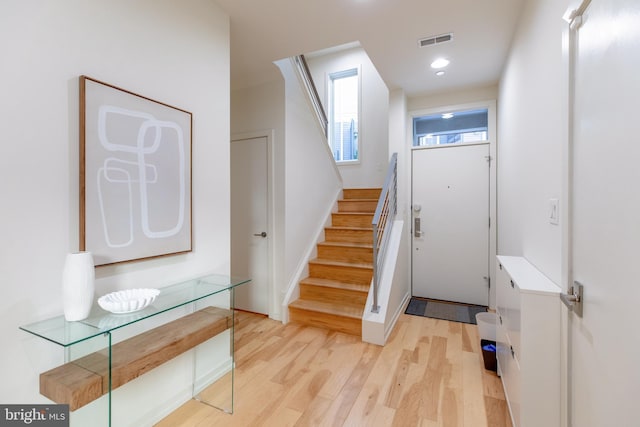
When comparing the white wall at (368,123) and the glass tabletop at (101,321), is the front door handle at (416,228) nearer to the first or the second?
the white wall at (368,123)

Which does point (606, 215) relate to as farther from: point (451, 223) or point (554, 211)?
point (451, 223)

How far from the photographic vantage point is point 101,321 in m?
1.21

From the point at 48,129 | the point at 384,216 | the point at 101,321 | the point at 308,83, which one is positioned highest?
the point at 308,83

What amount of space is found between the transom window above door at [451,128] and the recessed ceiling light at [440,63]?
0.79 metres

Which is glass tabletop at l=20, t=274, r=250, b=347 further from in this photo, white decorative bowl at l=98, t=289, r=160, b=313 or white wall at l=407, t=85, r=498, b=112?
white wall at l=407, t=85, r=498, b=112

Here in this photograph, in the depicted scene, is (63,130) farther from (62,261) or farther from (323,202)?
(323,202)

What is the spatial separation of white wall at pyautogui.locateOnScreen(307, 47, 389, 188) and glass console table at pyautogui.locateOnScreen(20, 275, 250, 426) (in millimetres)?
3443

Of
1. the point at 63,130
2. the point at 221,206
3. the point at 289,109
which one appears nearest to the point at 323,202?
the point at 289,109

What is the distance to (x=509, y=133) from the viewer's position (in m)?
2.67

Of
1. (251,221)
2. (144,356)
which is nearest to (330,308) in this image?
(251,221)

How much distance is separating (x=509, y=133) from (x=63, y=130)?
A: 10.7ft

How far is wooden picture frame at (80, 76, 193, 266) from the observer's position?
1336mm

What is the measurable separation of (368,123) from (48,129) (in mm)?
4334

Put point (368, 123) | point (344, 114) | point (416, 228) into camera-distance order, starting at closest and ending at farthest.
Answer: point (416, 228), point (368, 123), point (344, 114)
